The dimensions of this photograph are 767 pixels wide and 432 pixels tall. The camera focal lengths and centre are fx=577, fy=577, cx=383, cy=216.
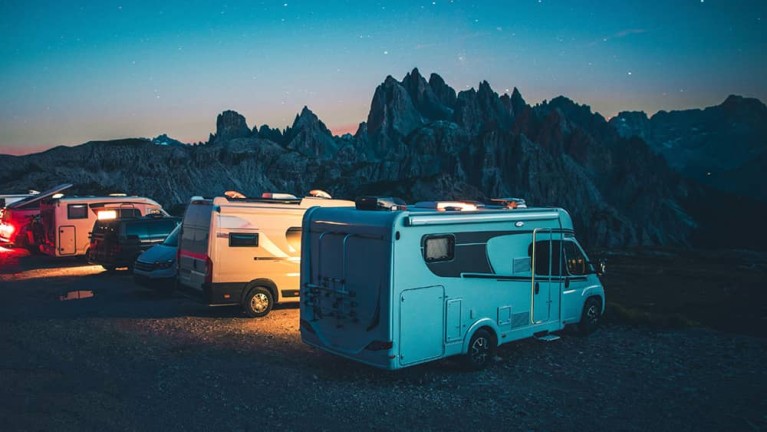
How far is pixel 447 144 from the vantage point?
17325 centimetres

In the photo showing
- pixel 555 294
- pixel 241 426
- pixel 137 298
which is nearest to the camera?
pixel 241 426

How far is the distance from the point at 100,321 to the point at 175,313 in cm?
168

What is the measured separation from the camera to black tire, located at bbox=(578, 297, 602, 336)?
38.3ft

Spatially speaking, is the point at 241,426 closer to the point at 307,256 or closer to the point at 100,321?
the point at 307,256

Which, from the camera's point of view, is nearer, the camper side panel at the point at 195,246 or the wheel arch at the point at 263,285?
the camper side panel at the point at 195,246

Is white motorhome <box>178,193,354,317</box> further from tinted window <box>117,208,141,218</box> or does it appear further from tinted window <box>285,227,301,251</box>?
tinted window <box>117,208,141,218</box>

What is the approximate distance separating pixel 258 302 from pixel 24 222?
69.1ft

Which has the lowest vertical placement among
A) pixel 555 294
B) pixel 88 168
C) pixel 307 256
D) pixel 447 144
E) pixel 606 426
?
pixel 606 426

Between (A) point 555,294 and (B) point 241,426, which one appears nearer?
(B) point 241,426

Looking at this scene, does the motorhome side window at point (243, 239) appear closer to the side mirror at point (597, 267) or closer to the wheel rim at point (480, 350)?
the wheel rim at point (480, 350)

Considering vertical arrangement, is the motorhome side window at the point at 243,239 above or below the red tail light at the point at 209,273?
above

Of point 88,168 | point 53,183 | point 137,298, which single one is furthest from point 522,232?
point 88,168

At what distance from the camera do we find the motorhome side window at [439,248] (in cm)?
889

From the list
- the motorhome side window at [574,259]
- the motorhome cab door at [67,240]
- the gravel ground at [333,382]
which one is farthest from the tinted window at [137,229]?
the motorhome side window at [574,259]
